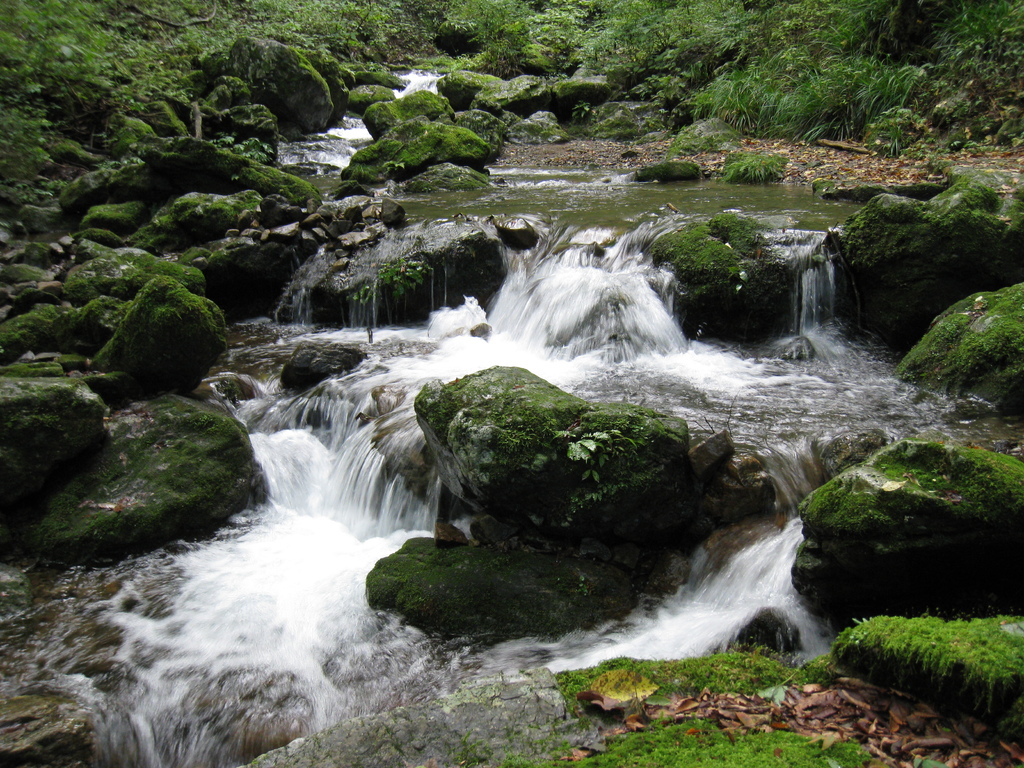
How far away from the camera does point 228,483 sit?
549cm

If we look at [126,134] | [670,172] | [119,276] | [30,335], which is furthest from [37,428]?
[126,134]

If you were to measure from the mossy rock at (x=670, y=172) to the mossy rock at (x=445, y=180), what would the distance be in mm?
3352

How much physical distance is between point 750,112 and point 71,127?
15.5 metres

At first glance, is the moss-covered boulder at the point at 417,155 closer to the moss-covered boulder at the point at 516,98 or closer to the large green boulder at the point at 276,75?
the large green boulder at the point at 276,75

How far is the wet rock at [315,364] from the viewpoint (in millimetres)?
7133

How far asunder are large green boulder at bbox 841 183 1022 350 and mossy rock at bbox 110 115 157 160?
44.0ft

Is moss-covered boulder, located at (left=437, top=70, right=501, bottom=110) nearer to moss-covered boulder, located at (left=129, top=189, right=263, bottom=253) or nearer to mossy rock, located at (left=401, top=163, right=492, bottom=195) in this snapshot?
mossy rock, located at (left=401, top=163, right=492, bottom=195)

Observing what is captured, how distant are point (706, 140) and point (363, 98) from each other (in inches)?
481

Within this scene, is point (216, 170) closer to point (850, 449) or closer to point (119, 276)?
point (119, 276)

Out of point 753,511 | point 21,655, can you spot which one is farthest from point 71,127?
point 753,511

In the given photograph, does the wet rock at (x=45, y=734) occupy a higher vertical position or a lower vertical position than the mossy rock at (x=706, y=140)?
lower

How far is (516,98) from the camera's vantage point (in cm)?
2127

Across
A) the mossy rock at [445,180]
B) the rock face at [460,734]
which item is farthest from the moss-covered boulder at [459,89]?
the rock face at [460,734]

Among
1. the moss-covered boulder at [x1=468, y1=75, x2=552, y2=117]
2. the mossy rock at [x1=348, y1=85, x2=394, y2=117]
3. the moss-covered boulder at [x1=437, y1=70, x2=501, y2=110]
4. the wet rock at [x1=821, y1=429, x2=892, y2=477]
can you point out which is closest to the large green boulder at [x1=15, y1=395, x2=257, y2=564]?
the wet rock at [x1=821, y1=429, x2=892, y2=477]
